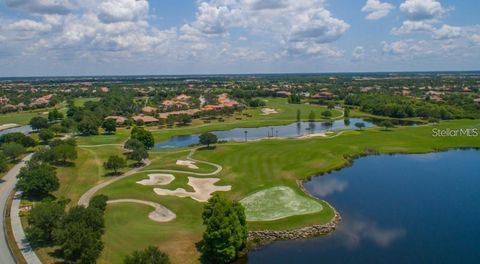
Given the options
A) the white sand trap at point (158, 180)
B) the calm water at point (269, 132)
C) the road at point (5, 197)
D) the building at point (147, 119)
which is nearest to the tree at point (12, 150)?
the road at point (5, 197)

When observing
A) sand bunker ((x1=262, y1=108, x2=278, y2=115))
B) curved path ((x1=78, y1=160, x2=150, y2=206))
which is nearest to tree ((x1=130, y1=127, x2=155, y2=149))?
curved path ((x1=78, y1=160, x2=150, y2=206))

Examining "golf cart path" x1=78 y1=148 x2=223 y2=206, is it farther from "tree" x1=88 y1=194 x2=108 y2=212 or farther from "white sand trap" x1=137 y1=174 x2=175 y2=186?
"tree" x1=88 y1=194 x2=108 y2=212

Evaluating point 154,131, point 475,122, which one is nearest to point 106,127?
point 154,131

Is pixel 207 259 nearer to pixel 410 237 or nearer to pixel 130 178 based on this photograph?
pixel 410 237

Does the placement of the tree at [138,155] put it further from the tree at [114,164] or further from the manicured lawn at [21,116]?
the manicured lawn at [21,116]

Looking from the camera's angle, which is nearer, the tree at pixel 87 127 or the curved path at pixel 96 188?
the curved path at pixel 96 188
